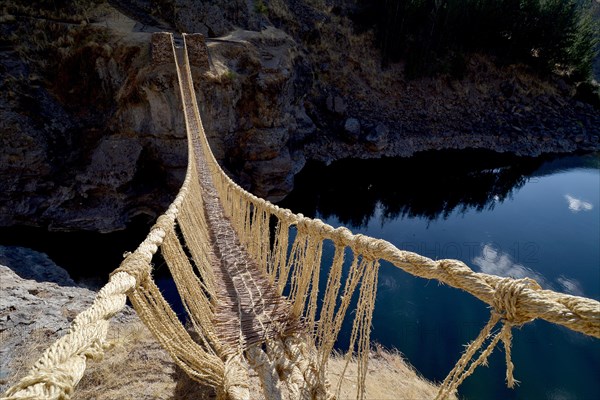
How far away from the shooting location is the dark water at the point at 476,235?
4.55 meters

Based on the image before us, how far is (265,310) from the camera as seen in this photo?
6.54ft

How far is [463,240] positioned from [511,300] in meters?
8.72

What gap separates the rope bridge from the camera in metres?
0.67

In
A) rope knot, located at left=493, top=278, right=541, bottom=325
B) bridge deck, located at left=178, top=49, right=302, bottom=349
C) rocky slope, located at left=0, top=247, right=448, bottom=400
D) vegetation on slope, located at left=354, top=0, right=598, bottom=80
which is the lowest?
rocky slope, located at left=0, top=247, right=448, bottom=400

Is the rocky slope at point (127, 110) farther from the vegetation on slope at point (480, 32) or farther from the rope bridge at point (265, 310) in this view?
the rope bridge at point (265, 310)

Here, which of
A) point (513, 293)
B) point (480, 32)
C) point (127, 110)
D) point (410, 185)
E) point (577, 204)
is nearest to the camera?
point (513, 293)

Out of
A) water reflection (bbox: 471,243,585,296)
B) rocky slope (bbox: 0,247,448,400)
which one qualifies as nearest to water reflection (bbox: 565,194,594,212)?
water reflection (bbox: 471,243,585,296)

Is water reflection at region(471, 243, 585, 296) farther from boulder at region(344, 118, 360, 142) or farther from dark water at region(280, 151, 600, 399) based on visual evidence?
boulder at region(344, 118, 360, 142)

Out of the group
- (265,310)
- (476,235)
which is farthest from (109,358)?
(476,235)

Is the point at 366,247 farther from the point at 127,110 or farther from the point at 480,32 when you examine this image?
the point at 480,32

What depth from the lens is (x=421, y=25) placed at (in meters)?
16.7

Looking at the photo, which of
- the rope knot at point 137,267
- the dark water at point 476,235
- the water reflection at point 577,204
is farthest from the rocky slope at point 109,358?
the water reflection at point 577,204

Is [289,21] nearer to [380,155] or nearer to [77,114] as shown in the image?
[380,155]

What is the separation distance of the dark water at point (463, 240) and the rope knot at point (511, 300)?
172 inches
